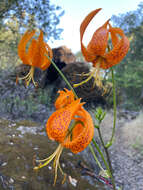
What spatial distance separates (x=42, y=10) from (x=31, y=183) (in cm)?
284

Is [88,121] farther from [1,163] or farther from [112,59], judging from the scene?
[1,163]

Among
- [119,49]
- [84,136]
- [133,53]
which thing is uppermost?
[119,49]

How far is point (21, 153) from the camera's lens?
1568mm

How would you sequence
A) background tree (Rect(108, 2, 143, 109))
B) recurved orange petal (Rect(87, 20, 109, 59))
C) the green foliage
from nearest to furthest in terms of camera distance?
recurved orange petal (Rect(87, 20, 109, 59))
the green foliage
background tree (Rect(108, 2, 143, 109))

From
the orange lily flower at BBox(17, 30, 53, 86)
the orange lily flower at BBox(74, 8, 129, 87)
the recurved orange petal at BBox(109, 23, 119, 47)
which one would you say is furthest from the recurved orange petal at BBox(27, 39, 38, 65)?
the recurved orange petal at BBox(109, 23, 119, 47)

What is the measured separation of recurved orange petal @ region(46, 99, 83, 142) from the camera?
52cm

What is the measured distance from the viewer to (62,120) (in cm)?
53

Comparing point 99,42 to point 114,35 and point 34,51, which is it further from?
point 34,51

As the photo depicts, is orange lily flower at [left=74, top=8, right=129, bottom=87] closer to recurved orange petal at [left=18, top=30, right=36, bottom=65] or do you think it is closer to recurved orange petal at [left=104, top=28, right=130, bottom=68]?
recurved orange petal at [left=104, top=28, right=130, bottom=68]

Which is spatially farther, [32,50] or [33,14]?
[33,14]

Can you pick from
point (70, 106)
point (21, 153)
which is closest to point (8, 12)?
point (21, 153)

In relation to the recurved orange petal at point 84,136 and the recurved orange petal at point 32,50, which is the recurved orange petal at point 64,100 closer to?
the recurved orange petal at point 84,136

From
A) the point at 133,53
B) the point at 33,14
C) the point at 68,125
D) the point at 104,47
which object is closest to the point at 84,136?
the point at 68,125

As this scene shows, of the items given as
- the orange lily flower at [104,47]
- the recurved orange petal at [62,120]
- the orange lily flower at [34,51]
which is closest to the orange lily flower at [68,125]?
the recurved orange petal at [62,120]
